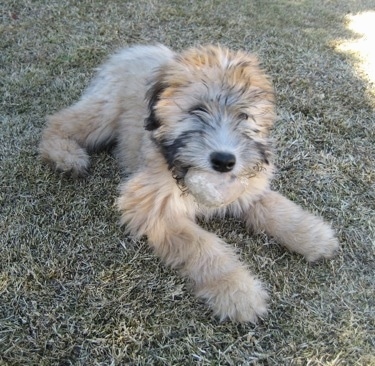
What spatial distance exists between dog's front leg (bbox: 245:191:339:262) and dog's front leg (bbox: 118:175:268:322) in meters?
0.31

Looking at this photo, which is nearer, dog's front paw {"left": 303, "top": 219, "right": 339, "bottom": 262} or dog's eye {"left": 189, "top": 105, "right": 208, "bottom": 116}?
dog's eye {"left": 189, "top": 105, "right": 208, "bottom": 116}

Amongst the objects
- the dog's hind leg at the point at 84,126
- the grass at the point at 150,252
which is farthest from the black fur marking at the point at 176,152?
the dog's hind leg at the point at 84,126

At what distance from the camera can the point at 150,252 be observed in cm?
274

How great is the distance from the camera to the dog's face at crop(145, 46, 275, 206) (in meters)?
2.33

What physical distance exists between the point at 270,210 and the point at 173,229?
0.61 metres

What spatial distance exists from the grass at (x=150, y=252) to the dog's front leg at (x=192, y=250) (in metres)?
0.08

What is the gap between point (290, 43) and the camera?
5168 millimetres

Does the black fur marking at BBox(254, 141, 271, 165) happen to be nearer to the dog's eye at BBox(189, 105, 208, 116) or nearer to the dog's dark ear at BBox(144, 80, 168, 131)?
the dog's eye at BBox(189, 105, 208, 116)

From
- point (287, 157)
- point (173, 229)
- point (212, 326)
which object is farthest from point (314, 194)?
point (212, 326)

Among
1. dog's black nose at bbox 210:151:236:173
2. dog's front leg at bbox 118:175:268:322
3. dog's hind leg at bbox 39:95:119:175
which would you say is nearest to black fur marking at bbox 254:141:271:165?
dog's black nose at bbox 210:151:236:173

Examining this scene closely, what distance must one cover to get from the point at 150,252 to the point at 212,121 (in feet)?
2.74

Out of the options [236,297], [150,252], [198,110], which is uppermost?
[198,110]

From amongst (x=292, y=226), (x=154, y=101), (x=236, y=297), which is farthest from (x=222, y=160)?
(x=292, y=226)

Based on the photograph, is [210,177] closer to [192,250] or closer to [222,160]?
[222,160]
